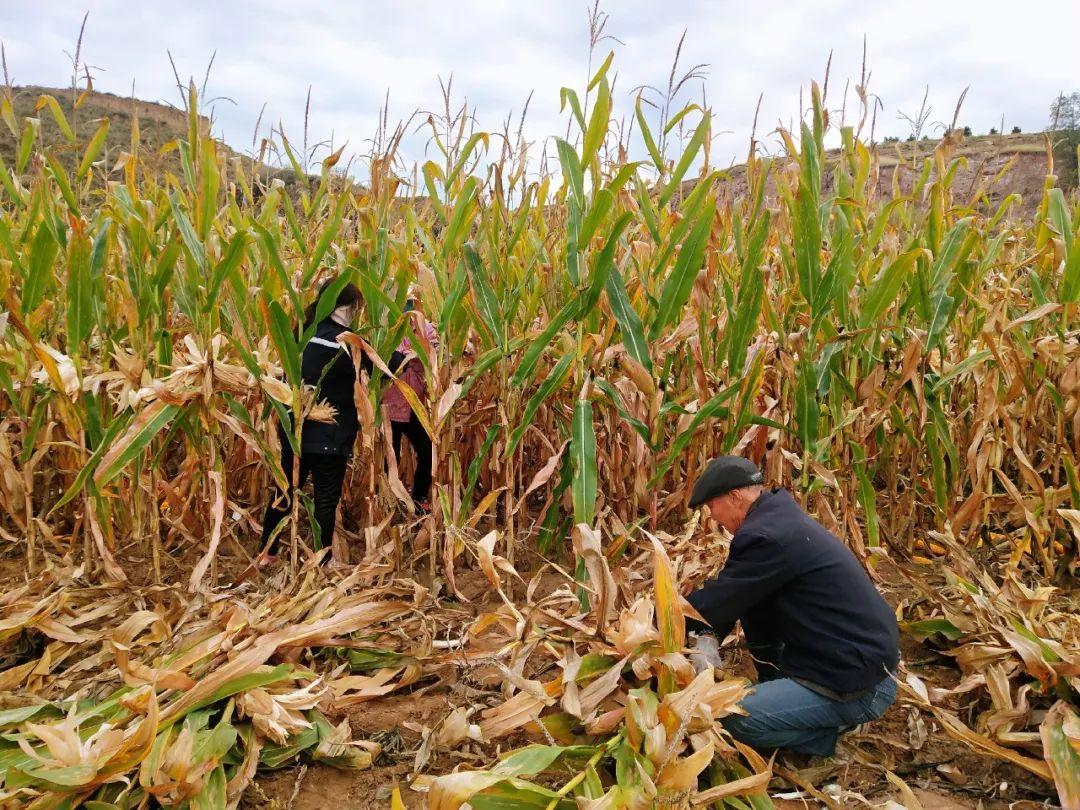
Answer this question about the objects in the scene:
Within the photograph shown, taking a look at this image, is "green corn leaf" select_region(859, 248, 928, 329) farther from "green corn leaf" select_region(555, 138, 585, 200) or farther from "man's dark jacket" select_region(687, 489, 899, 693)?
"green corn leaf" select_region(555, 138, 585, 200)

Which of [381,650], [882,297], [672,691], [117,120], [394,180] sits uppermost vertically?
[117,120]

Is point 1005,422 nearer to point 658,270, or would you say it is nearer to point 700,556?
point 700,556

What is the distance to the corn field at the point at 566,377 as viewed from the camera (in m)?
2.33

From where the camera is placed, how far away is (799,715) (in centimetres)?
199

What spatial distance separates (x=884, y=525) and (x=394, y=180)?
253 centimetres

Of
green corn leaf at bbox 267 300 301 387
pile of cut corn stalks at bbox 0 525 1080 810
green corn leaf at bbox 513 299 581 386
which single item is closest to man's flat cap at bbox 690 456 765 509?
pile of cut corn stalks at bbox 0 525 1080 810

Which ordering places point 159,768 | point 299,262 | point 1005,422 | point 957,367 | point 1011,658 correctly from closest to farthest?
1. point 159,768
2. point 1011,658
3. point 957,367
4. point 1005,422
5. point 299,262

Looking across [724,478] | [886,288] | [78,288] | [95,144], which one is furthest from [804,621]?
[95,144]

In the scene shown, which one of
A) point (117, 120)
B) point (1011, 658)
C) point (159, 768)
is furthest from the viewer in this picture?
point (117, 120)

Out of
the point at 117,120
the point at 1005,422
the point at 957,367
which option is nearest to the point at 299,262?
the point at 957,367

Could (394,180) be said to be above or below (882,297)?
above

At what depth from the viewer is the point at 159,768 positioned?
1.63 metres

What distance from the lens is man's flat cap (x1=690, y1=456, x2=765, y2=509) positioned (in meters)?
2.11

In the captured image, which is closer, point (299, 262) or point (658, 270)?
point (658, 270)
